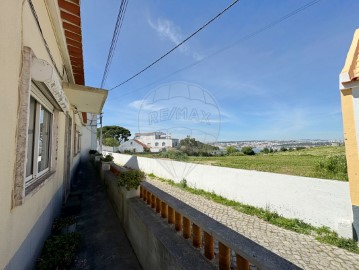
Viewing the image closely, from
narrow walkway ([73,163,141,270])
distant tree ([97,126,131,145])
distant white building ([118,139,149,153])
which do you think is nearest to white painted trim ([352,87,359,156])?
narrow walkway ([73,163,141,270])

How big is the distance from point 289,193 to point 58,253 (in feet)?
17.5

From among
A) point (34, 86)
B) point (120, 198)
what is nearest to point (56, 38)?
point (34, 86)

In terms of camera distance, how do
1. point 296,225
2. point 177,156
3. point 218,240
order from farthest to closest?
point 177,156 → point 296,225 → point 218,240

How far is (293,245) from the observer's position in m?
3.79

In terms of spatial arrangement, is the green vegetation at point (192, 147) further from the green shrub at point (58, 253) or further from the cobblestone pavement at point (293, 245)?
the green shrub at point (58, 253)

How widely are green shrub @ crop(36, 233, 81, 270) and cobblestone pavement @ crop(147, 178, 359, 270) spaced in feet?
11.4

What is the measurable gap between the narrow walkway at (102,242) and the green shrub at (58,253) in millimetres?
214

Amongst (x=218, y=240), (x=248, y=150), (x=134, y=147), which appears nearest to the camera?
(x=218, y=240)

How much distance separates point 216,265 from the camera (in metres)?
1.61

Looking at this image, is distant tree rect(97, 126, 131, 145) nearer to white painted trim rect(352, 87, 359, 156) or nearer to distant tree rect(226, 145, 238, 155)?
distant tree rect(226, 145, 238, 155)

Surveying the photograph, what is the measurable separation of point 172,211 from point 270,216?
13.3 ft

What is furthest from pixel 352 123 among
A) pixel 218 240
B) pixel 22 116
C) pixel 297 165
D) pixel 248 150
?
pixel 248 150

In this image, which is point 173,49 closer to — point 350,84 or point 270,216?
point 350,84

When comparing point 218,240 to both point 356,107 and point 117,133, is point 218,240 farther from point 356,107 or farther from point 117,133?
point 117,133
